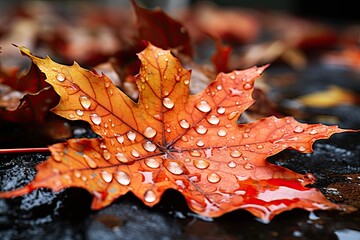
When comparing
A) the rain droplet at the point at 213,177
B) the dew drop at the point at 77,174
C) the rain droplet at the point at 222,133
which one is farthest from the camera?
the rain droplet at the point at 222,133

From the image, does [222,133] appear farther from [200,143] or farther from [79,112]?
[79,112]

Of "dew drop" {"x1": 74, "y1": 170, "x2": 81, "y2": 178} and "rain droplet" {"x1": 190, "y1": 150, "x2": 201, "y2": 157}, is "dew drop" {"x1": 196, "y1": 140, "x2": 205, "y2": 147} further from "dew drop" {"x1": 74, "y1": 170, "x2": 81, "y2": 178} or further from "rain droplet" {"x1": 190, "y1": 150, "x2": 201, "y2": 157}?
"dew drop" {"x1": 74, "y1": 170, "x2": 81, "y2": 178}

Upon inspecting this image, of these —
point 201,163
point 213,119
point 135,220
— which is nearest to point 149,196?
point 135,220

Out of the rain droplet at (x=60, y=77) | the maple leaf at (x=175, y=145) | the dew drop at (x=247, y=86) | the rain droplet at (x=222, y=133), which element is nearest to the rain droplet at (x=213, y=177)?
the maple leaf at (x=175, y=145)

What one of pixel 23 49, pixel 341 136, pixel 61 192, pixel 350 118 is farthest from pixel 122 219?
pixel 350 118

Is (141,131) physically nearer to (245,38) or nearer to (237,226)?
(237,226)

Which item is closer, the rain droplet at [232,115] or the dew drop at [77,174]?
the dew drop at [77,174]

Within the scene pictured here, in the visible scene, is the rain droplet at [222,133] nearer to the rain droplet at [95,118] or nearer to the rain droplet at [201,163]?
the rain droplet at [201,163]
